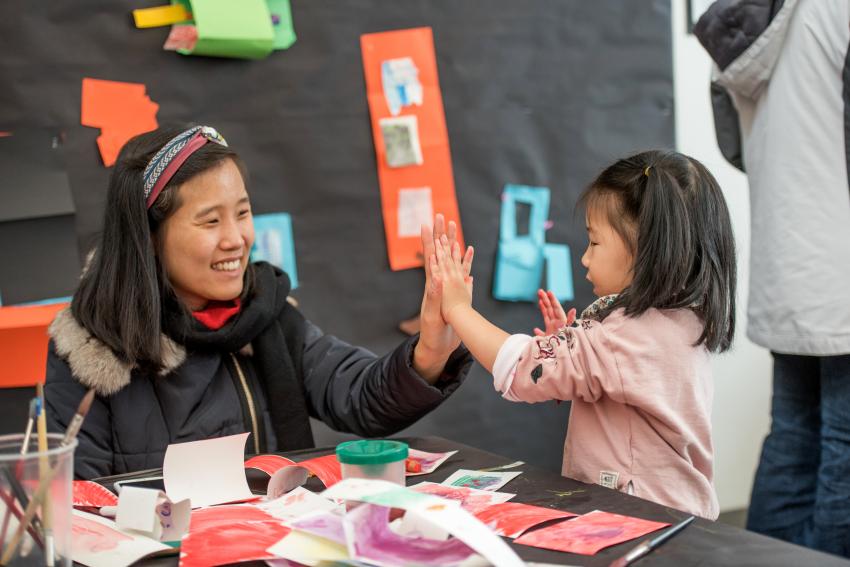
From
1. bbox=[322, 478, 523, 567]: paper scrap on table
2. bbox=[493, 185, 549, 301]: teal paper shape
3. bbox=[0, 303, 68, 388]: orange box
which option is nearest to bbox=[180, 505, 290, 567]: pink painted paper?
bbox=[322, 478, 523, 567]: paper scrap on table

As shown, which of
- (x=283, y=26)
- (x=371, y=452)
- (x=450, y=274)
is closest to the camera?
(x=371, y=452)

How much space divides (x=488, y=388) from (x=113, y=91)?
4.22ft

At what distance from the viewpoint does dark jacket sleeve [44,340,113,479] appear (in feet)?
5.04

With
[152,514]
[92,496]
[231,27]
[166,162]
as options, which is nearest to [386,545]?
[152,514]

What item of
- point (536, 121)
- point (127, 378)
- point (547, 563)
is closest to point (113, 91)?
point (127, 378)

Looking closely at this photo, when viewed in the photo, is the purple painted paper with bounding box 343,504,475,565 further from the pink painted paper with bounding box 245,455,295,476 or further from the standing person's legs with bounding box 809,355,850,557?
the standing person's legs with bounding box 809,355,850,557

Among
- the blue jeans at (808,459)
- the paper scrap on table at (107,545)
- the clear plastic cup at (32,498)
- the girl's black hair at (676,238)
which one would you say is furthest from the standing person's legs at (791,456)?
the clear plastic cup at (32,498)

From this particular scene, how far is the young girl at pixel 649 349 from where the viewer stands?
49.8 inches

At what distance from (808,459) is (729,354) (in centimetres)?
87

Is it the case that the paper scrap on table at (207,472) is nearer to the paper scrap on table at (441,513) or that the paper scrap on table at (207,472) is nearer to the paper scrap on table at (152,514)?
the paper scrap on table at (152,514)

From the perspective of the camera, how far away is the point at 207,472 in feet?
4.00

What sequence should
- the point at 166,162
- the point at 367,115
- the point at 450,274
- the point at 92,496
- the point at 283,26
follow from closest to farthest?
the point at 92,496 < the point at 450,274 < the point at 166,162 < the point at 283,26 < the point at 367,115

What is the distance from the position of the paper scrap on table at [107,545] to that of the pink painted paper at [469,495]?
12.4 inches

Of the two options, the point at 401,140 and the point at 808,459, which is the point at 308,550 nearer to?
the point at 808,459
